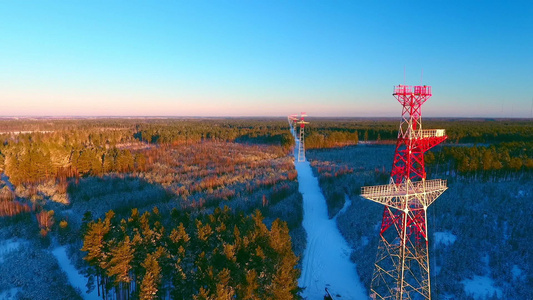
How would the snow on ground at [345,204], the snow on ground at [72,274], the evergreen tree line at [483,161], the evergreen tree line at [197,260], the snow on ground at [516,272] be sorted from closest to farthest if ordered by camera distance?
the evergreen tree line at [197,260]
the snow on ground at [72,274]
the snow on ground at [516,272]
the snow on ground at [345,204]
the evergreen tree line at [483,161]

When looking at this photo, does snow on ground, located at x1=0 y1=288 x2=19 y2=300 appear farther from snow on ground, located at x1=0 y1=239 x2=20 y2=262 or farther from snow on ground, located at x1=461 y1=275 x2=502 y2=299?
snow on ground, located at x1=461 y1=275 x2=502 y2=299

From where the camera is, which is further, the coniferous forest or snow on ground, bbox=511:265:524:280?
snow on ground, bbox=511:265:524:280

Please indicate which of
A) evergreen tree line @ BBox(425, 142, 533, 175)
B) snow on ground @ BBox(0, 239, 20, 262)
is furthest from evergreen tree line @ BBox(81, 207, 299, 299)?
evergreen tree line @ BBox(425, 142, 533, 175)

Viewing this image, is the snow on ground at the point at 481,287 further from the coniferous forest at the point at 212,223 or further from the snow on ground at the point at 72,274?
the snow on ground at the point at 72,274

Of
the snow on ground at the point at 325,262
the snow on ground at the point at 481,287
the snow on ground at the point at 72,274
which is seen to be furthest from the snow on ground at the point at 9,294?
the snow on ground at the point at 481,287

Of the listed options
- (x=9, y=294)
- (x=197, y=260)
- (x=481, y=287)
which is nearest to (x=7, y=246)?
(x=9, y=294)

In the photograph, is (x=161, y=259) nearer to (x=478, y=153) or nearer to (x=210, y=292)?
(x=210, y=292)

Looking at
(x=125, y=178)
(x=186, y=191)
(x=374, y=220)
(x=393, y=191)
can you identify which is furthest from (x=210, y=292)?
(x=125, y=178)
